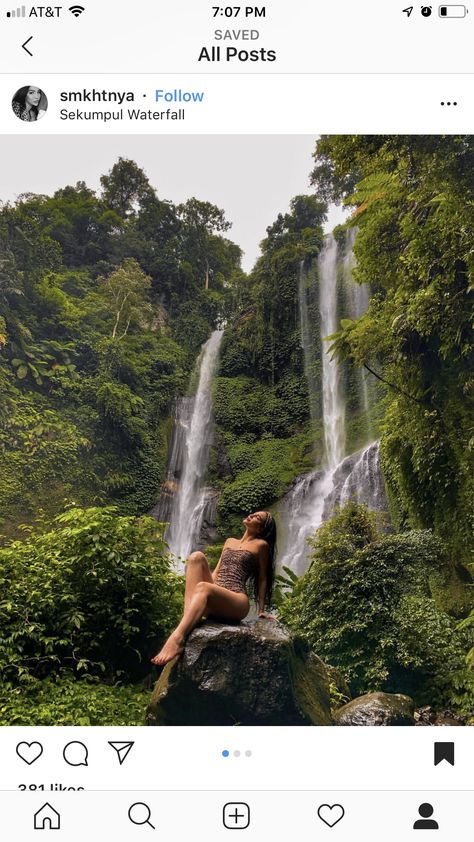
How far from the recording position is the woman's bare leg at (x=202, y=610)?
3535mm

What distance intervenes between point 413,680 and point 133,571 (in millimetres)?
3460

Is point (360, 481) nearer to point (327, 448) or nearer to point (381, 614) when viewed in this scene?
point (327, 448)

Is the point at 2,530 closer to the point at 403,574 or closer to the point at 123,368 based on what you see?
the point at 123,368

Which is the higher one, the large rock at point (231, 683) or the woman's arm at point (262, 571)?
the woman's arm at point (262, 571)

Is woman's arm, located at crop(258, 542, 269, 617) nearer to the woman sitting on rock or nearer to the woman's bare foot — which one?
the woman sitting on rock

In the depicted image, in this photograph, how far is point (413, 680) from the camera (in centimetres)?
651

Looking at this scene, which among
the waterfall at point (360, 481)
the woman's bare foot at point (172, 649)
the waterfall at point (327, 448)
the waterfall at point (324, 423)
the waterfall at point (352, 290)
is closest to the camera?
the woman's bare foot at point (172, 649)
